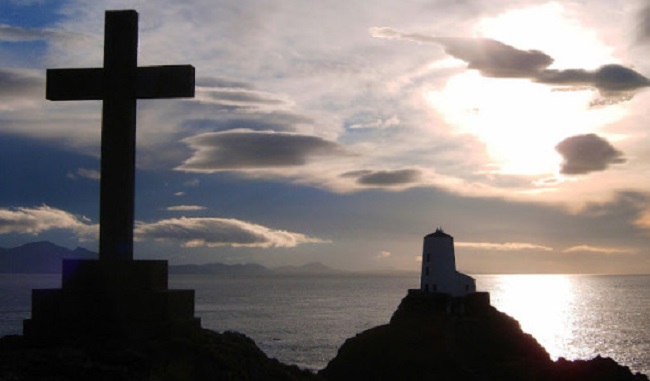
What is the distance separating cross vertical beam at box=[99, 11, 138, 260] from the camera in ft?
51.8

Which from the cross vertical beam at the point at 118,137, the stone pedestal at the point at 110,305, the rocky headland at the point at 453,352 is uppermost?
the cross vertical beam at the point at 118,137

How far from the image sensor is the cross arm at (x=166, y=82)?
1588 cm

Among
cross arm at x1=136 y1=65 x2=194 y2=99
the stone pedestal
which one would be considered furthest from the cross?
the stone pedestal

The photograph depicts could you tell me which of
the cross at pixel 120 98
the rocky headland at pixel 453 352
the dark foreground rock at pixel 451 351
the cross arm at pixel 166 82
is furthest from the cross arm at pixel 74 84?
the dark foreground rock at pixel 451 351

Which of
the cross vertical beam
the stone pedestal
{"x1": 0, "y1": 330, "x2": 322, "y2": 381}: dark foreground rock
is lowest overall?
{"x1": 0, "y1": 330, "x2": 322, "y2": 381}: dark foreground rock

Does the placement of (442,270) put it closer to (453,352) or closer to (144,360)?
(453,352)

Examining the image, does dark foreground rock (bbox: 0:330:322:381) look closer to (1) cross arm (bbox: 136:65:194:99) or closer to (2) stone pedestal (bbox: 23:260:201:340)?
(2) stone pedestal (bbox: 23:260:201:340)

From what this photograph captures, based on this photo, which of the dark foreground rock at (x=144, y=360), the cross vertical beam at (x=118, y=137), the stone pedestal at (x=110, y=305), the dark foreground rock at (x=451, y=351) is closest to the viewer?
the dark foreground rock at (x=144, y=360)

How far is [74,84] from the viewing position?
54.9 feet

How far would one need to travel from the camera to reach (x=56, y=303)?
1474 centimetres

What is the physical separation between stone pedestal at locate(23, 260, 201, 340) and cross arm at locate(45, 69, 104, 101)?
3.81m

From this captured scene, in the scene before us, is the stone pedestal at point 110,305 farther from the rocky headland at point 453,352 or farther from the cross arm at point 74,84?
the rocky headland at point 453,352

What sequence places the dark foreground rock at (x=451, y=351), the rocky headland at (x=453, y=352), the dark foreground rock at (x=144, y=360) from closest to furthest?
1. the dark foreground rock at (x=144, y=360)
2. the rocky headland at (x=453, y=352)
3. the dark foreground rock at (x=451, y=351)

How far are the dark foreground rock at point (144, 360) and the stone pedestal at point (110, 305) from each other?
352 mm
